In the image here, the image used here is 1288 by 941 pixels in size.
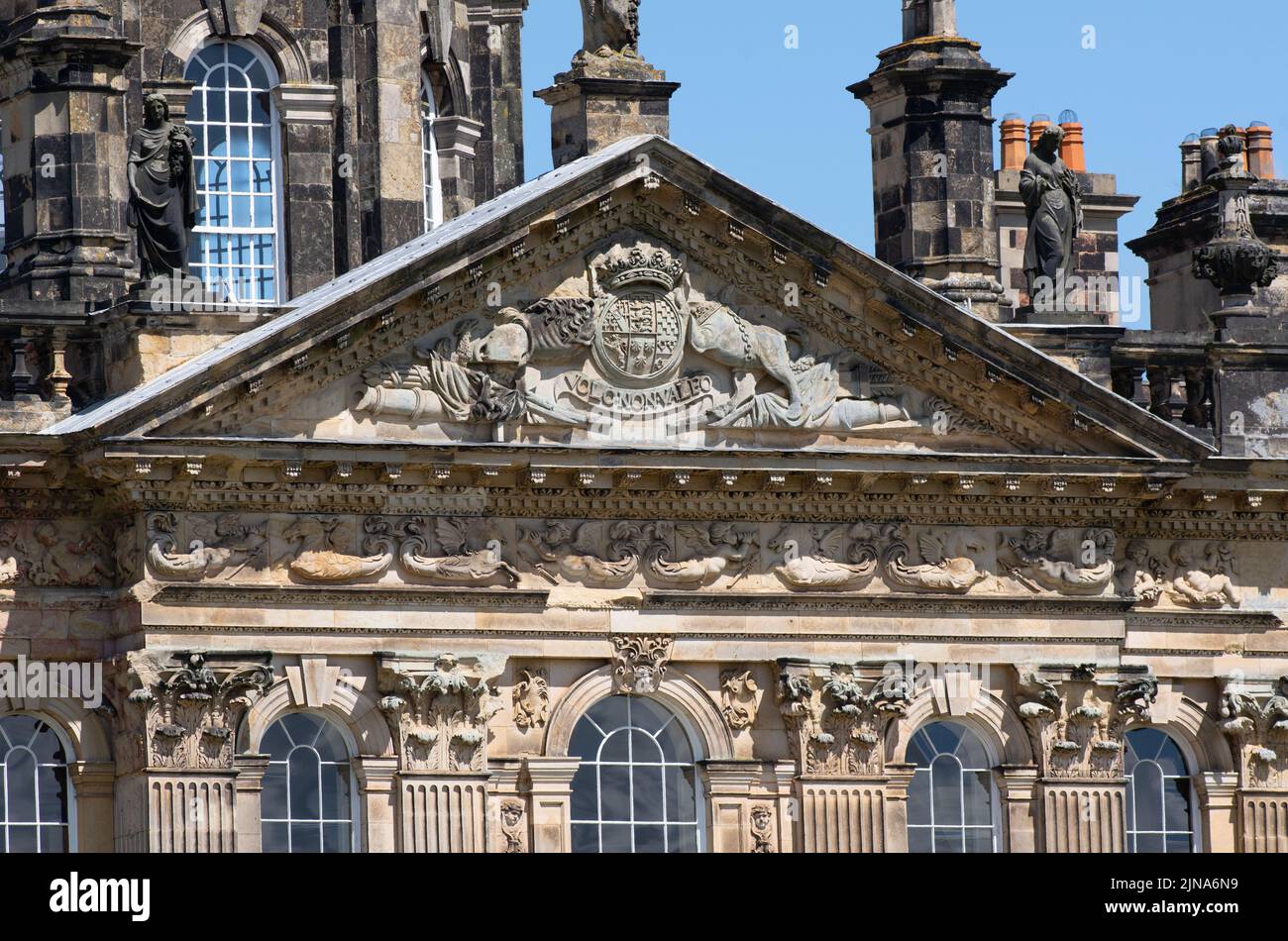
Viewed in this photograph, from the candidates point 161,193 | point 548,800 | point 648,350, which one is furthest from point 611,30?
point 548,800

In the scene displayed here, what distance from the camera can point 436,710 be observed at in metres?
38.9

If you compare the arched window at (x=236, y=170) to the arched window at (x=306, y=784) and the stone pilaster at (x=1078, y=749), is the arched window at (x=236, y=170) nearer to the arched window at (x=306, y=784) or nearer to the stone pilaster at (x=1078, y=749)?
the arched window at (x=306, y=784)

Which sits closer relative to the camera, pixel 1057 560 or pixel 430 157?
pixel 1057 560

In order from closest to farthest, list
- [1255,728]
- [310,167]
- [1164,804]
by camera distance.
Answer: [1255,728] < [1164,804] < [310,167]

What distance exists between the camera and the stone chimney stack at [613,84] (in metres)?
41.0

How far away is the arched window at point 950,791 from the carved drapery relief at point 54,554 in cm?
803

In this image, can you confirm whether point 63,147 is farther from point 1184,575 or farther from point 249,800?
point 1184,575

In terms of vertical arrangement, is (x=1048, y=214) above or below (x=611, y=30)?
below

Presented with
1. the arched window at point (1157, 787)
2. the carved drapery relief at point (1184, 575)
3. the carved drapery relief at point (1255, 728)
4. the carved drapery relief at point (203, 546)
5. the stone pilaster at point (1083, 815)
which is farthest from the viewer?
the arched window at point (1157, 787)

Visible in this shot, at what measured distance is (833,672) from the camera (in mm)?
40031

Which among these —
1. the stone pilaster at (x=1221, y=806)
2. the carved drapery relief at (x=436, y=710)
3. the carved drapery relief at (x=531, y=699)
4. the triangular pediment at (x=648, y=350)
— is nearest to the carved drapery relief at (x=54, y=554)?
the triangular pediment at (x=648, y=350)

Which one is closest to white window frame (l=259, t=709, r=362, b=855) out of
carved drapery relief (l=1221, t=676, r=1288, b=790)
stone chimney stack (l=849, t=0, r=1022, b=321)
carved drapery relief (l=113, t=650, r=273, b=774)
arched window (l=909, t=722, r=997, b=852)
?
carved drapery relief (l=113, t=650, r=273, b=774)

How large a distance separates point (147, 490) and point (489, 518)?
10.8 feet

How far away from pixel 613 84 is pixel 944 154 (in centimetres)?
393
